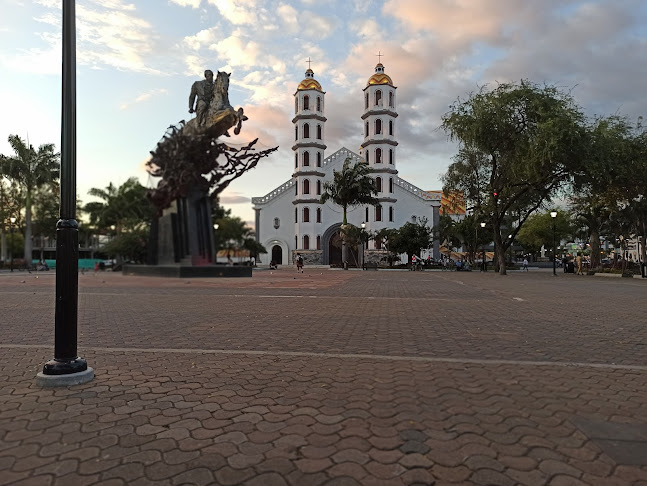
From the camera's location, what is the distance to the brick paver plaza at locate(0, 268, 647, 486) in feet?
9.24

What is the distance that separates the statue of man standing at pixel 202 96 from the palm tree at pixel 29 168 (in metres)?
29.0

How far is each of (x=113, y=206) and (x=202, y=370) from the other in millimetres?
58160

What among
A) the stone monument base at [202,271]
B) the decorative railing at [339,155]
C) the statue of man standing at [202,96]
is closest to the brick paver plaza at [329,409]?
the stone monument base at [202,271]

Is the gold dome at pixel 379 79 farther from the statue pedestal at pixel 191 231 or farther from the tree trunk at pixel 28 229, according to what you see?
the tree trunk at pixel 28 229

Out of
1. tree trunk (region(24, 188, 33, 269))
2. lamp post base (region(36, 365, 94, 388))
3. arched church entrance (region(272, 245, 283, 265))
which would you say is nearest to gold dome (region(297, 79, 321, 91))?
arched church entrance (region(272, 245, 283, 265))

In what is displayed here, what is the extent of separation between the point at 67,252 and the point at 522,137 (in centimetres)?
3015

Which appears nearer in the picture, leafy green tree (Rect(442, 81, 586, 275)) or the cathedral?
leafy green tree (Rect(442, 81, 586, 275))

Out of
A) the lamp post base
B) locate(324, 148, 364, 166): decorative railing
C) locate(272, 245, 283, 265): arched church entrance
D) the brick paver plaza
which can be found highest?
locate(324, 148, 364, 166): decorative railing

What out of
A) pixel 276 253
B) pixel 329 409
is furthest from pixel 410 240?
pixel 329 409

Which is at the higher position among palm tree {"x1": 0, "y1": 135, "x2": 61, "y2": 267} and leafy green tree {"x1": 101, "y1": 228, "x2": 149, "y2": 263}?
palm tree {"x1": 0, "y1": 135, "x2": 61, "y2": 267}

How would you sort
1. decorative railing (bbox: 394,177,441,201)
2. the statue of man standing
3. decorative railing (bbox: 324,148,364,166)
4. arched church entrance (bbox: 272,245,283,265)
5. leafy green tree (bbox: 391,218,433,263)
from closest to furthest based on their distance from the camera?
the statue of man standing → leafy green tree (bbox: 391,218,433,263) → decorative railing (bbox: 394,177,441,201) → arched church entrance (bbox: 272,245,283,265) → decorative railing (bbox: 324,148,364,166)

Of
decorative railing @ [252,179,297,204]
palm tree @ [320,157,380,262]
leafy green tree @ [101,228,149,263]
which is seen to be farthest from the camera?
decorative railing @ [252,179,297,204]

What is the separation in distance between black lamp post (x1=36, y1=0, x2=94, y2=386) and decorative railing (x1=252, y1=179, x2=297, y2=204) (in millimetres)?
63048

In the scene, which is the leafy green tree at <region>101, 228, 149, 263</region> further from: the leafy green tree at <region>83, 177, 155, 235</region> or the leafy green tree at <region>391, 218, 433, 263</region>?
the leafy green tree at <region>391, 218, 433, 263</region>
